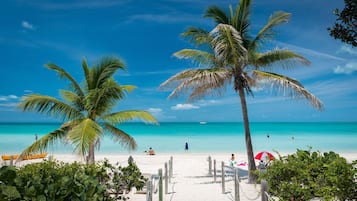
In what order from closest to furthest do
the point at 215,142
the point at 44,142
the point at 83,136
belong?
the point at 83,136 → the point at 44,142 → the point at 215,142

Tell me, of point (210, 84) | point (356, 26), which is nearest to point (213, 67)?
point (210, 84)

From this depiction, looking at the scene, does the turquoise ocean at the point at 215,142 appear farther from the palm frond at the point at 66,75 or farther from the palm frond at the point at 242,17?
the palm frond at the point at 242,17

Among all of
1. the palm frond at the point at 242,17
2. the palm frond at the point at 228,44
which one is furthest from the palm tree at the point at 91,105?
the palm frond at the point at 242,17

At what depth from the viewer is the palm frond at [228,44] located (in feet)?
35.0

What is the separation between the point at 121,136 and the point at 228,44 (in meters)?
5.38

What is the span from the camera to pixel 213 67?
1238 centimetres

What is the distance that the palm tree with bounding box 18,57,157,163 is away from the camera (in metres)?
9.30

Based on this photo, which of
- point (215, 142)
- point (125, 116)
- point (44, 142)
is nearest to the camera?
point (44, 142)

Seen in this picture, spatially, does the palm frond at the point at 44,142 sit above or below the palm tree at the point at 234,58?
below

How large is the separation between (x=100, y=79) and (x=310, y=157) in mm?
7380

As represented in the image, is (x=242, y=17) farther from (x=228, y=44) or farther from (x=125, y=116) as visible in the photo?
(x=125, y=116)

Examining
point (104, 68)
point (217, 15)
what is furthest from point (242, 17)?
point (104, 68)

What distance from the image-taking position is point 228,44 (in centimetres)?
1108

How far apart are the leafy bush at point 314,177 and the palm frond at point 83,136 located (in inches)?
186
